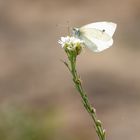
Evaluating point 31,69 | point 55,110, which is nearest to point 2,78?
point 31,69

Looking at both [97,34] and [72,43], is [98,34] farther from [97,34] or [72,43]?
[72,43]

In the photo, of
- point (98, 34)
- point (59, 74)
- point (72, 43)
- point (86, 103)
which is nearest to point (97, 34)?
point (98, 34)

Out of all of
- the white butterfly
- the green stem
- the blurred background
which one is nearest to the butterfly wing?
the white butterfly

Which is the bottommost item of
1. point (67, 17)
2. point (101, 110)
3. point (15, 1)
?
point (101, 110)

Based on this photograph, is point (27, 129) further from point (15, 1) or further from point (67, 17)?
point (15, 1)

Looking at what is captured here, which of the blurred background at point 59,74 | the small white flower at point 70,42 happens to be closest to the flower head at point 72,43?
the small white flower at point 70,42

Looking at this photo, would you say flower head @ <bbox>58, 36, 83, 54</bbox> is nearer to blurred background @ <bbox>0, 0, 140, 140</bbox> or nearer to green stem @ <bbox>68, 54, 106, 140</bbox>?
green stem @ <bbox>68, 54, 106, 140</bbox>

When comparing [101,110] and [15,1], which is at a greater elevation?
[15,1]
